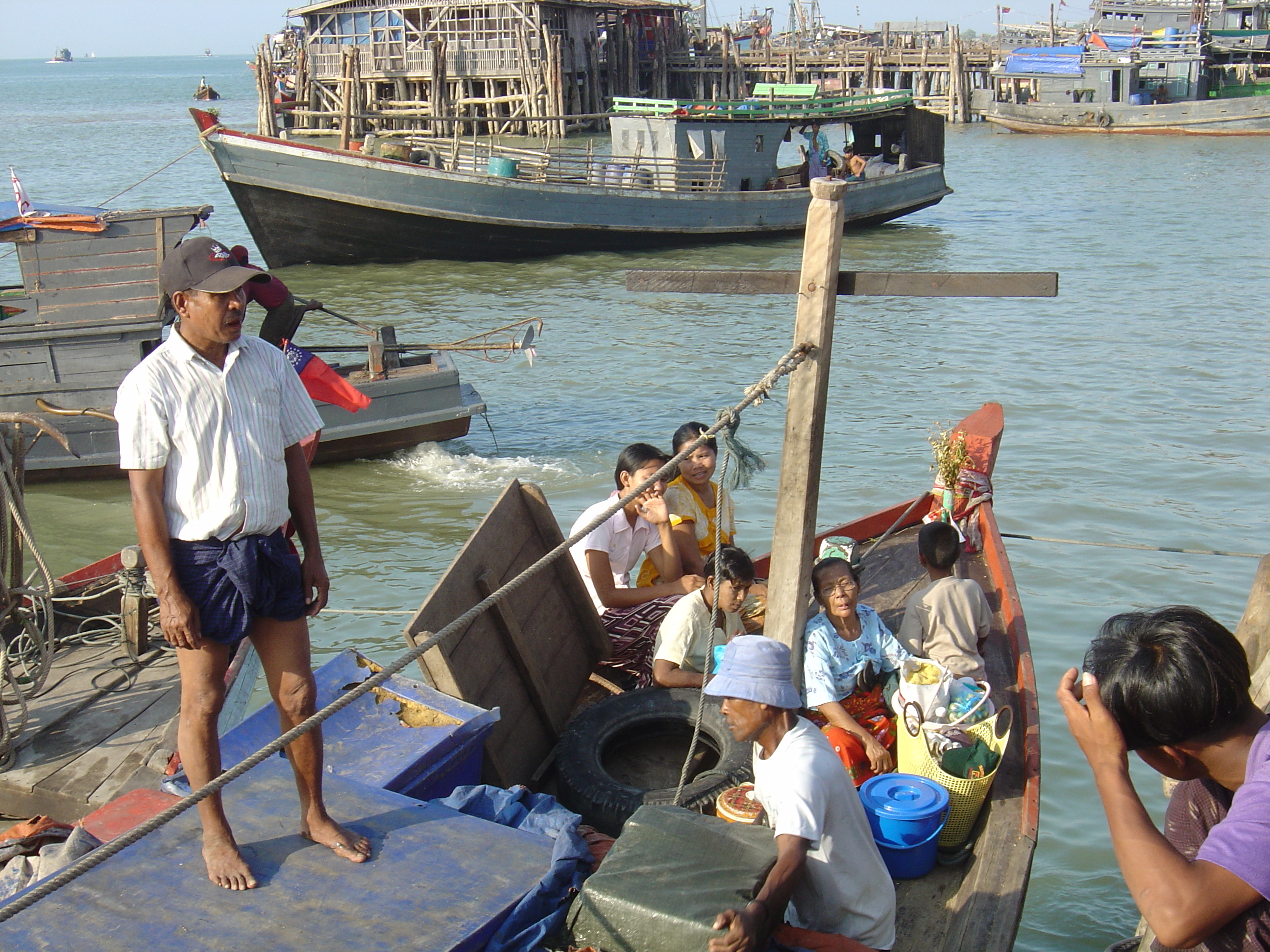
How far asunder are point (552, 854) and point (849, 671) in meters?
1.91

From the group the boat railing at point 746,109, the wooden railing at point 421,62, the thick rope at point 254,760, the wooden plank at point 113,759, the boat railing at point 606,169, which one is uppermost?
the wooden railing at point 421,62

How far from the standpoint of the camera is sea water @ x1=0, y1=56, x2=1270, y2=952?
25.5ft

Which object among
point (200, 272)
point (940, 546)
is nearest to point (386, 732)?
point (200, 272)

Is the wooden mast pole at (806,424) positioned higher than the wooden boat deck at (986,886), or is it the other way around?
the wooden mast pole at (806,424)

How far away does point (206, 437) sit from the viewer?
280cm

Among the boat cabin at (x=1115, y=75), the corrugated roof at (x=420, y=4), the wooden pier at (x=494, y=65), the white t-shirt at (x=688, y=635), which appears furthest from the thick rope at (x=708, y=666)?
the boat cabin at (x=1115, y=75)

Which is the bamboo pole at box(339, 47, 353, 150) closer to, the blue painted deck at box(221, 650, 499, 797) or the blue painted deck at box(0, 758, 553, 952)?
the blue painted deck at box(221, 650, 499, 797)

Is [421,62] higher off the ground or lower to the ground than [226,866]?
higher

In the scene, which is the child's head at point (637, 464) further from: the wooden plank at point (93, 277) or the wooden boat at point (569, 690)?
the wooden plank at point (93, 277)

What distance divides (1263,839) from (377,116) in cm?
2116

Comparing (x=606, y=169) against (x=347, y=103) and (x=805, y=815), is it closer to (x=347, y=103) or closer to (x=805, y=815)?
(x=347, y=103)

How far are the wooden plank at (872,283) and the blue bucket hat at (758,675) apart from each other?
1.32 m

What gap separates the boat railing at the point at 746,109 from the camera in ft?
70.1

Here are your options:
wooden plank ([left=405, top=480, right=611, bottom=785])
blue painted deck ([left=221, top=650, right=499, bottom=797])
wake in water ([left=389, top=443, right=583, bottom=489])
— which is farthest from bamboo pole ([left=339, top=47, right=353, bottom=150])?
blue painted deck ([left=221, top=650, right=499, bottom=797])
